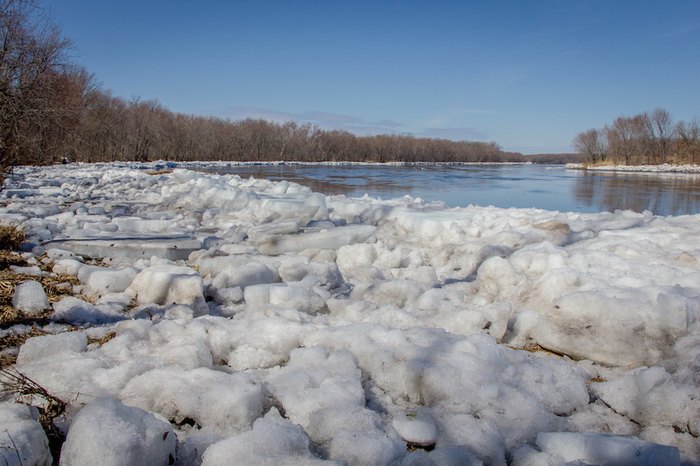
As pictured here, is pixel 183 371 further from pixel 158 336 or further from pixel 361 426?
pixel 361 426

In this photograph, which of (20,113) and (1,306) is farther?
(20,113)

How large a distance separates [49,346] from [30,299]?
0.70m

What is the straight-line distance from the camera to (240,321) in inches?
81.9

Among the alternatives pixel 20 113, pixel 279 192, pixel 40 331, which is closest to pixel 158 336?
pixel 40 331

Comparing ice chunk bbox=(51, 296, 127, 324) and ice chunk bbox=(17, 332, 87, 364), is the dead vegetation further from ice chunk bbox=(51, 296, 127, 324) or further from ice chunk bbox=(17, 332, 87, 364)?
ice chunk bbox=(51, 296, 127, 324)

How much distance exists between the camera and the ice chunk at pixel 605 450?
1.15 meters

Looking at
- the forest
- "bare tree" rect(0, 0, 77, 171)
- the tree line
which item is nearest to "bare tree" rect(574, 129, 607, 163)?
the forest

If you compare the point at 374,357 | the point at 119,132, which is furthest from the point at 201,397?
the point at 119,132

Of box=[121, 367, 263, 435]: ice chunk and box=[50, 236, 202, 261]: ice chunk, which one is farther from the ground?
box=[50, 236, 202, 261]: ice chunk

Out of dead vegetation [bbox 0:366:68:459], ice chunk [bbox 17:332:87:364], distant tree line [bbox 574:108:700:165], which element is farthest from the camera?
distant tree line [bbox 574:108:700:165]

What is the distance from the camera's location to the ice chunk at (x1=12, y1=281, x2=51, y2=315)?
7.16 feet

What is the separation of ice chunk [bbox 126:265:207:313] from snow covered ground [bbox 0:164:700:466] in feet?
0.03

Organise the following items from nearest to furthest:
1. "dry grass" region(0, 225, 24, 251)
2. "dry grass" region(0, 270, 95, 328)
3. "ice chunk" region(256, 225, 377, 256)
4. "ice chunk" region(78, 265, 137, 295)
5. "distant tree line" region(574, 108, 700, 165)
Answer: "dry grass" region(0, 270, 95, 328) < "ice chunk" region(78, 265, 137, 295) < "dry grass" region(0, 225, 24, 251) < "ice chunk" region(256, 225, 377, 256) < "distant tree line" region(574, 108, 700, 165)

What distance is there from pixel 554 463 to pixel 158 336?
1570 millimetres
